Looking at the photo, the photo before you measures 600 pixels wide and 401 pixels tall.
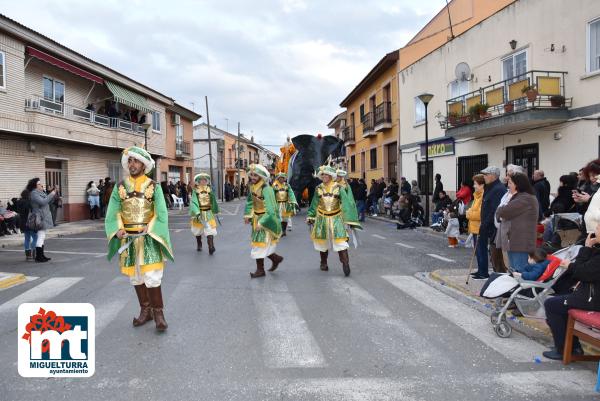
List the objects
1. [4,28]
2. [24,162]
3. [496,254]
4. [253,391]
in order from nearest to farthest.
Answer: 1. [253,391]
2. [496,254]
3. [4,28]
4. [24,162]

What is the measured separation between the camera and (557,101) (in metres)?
13.0

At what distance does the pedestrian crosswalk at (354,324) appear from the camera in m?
3.91

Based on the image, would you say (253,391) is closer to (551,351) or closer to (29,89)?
(551,351)

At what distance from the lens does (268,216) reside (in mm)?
7809

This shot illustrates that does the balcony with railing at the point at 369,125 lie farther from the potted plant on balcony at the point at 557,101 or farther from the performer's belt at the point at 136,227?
the performer's belt at the point at 136,227

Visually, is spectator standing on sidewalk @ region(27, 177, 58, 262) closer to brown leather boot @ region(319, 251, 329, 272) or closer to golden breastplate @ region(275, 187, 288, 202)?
brown leather boot @ region(319, 251, 329, 272)

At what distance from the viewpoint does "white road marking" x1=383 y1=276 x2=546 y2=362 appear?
4551 millimetres

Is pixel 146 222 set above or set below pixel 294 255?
above

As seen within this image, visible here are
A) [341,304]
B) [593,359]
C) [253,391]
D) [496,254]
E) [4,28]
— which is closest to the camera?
[253,391]

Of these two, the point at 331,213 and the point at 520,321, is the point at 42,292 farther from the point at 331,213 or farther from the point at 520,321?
the point at 520,321

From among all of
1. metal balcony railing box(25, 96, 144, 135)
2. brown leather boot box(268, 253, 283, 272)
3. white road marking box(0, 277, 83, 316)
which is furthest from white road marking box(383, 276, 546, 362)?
metal balcony railing box(25, 96, 144, 135)

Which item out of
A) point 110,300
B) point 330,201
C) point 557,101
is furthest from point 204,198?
point 557,101

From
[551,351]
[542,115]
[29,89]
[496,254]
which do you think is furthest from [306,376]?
[29,89]

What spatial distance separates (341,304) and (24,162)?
15985mm
